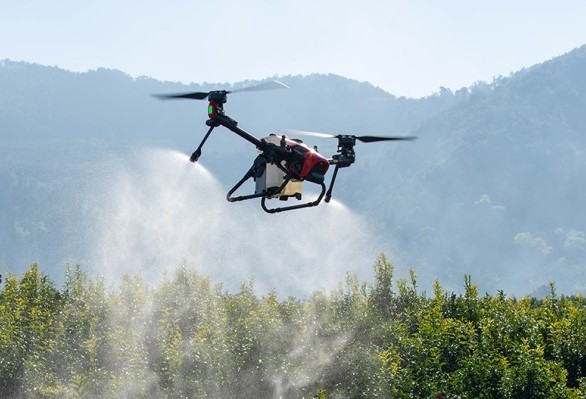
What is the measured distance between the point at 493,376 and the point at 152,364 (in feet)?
42.8

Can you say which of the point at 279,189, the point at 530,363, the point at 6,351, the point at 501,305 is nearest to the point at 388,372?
the point at 530,363

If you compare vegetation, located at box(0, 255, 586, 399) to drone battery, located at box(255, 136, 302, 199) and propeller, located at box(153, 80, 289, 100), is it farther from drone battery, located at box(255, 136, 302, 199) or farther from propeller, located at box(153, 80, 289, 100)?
propeller, located at box(153, 80, 289, 100)

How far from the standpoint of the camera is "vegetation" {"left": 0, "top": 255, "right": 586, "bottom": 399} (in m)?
30.5

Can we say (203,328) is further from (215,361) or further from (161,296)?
(161,296)

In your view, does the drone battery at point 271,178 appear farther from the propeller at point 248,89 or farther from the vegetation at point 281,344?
the vegetation at point 281,344

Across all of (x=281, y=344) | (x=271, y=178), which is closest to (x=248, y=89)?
(x=271, y=178)

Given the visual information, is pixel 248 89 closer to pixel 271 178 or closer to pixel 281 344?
pixel 271 178

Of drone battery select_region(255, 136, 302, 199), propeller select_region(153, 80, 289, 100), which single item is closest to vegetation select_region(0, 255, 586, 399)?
drone battery select_region(255, 136, 302, 199)

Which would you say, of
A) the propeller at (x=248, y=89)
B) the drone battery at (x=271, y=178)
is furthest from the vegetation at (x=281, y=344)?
the propeller at (x=248, y=89)

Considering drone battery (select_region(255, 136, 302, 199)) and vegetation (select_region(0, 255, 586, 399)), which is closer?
drone battery (select_region(255, 136, 302, 199))

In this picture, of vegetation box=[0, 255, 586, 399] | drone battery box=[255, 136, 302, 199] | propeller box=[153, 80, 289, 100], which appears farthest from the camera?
vegetation box=[0, 255, 586, 399]

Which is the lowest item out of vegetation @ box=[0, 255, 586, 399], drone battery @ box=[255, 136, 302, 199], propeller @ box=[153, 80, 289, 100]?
vegetation @ box=[0, 255, 586, 399]

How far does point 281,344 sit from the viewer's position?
3544 centimetres

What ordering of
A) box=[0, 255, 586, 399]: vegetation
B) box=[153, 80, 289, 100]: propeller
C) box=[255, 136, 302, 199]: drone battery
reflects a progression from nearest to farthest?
box=[153, 80, 289, 100]: propeller → box=[255, 136, 302, 199]: drone battery → box=[0, 255, 586, 399]: vegetation
